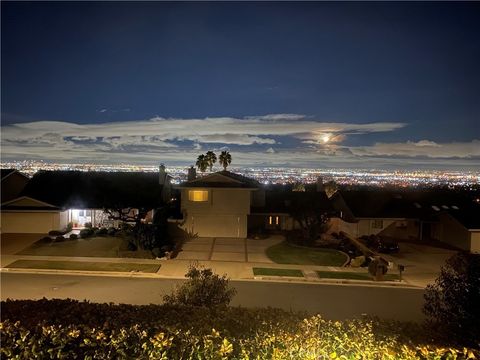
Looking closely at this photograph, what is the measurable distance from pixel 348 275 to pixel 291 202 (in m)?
12.9

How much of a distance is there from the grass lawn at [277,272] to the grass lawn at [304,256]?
221 centimetres

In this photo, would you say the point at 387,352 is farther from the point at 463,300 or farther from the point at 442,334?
the point at 463,300

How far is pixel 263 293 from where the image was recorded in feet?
66.4

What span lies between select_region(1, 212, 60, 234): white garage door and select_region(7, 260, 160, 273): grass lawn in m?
9.91

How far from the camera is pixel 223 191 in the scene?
3572cm

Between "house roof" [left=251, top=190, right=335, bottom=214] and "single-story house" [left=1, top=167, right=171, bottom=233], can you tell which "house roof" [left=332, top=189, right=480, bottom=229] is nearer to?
"house roof" [left=251, top=190, right=335, bottom=214]

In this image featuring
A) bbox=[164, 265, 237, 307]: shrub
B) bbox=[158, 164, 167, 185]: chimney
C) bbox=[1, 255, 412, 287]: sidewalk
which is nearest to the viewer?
bbox=[164, 265, 237, 307]: shrub

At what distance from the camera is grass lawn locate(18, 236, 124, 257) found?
2725 cm

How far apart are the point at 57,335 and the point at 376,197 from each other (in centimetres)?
3633

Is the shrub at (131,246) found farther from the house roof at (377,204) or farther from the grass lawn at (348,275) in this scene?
the house roof at (377,204)

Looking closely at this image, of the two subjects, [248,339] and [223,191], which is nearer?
[248,339]

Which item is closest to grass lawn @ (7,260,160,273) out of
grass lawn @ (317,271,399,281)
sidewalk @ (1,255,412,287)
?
sidewalk @ (1,255,412,287)

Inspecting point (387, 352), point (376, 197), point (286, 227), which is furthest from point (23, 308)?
point (376, 197)

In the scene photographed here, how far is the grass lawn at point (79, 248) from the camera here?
89.4 feet
